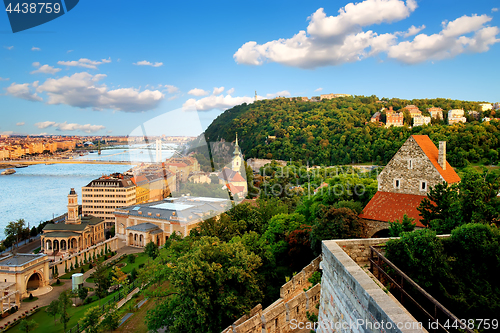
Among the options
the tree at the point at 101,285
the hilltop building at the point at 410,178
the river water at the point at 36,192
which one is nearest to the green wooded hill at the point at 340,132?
the hilltop building at the point at 410,178

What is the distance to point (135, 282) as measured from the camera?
23.7 m

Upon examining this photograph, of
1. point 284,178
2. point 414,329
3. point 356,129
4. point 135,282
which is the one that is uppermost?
point 356,129

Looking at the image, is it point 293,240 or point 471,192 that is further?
point 293,240

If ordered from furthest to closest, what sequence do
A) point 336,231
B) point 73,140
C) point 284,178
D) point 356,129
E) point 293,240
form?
point 73,140, point 356,129, point 284,178, point 293,240, point 336,231

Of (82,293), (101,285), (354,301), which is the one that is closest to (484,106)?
(101,285)

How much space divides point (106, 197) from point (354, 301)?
186 ft

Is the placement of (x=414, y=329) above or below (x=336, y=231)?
above

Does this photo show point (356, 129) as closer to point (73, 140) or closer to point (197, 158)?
point (197, 158)

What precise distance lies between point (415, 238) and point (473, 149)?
1472 inches

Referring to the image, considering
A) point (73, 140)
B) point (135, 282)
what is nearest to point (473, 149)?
point (135, 282)

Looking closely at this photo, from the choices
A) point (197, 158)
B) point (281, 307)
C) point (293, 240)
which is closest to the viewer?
point (281, 307)

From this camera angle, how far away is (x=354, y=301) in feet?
12.9

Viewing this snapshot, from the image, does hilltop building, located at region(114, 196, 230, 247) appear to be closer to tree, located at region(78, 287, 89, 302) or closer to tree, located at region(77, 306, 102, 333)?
tree, located at region(78, 287, 89, 302)

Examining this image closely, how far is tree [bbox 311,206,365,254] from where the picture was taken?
1296 centimetres
